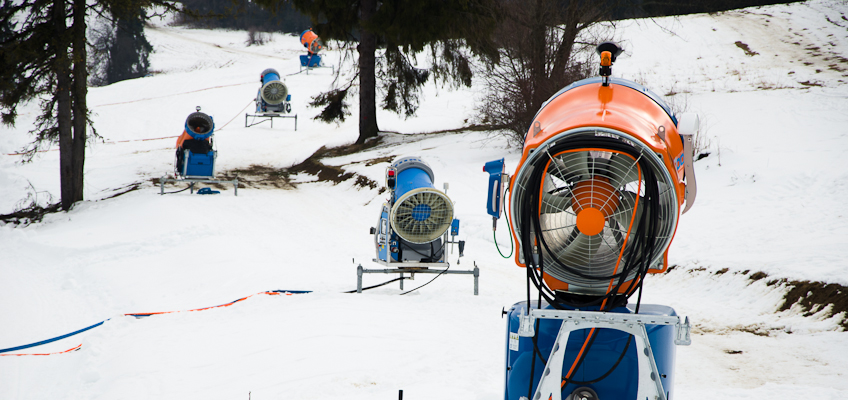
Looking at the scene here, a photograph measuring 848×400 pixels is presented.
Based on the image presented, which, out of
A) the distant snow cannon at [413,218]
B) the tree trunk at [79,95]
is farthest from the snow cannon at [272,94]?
the distant snow cannon at [413,218]

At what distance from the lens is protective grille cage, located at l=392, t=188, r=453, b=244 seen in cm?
661

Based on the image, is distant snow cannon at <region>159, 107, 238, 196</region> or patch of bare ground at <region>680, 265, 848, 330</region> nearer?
patch of bare ground at <region>680, 265, 848, 330</region>

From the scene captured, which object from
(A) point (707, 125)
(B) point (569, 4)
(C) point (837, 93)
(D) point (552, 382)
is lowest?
(D) point (552, 382)

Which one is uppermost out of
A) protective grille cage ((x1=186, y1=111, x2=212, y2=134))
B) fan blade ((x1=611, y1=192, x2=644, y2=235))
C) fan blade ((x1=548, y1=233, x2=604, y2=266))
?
protective grille cage ((x1=186, y1=111, x2=212, y2=134))

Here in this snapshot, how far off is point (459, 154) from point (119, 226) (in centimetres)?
867

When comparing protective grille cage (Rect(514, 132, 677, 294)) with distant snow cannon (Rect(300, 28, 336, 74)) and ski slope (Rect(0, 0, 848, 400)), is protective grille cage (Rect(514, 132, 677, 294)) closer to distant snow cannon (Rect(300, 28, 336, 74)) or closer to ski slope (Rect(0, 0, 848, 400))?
ski slope (Rect(0, 0, 848, 400))

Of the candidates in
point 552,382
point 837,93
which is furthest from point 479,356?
point 837,93

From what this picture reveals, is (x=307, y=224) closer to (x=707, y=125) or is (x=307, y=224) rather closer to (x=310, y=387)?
(x=310, y=387)

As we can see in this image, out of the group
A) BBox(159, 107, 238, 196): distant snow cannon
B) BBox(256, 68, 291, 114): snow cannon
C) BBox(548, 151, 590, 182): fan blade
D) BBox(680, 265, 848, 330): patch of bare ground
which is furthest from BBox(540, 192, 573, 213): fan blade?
BBox(256, 68, 291, 114): snow cannon

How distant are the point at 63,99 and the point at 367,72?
29.9ft

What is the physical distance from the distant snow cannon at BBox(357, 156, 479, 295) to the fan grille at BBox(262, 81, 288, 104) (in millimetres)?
17359

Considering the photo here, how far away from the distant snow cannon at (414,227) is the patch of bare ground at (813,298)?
322 cm

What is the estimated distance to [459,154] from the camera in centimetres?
1617

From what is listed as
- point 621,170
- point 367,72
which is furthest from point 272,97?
point 621,170
